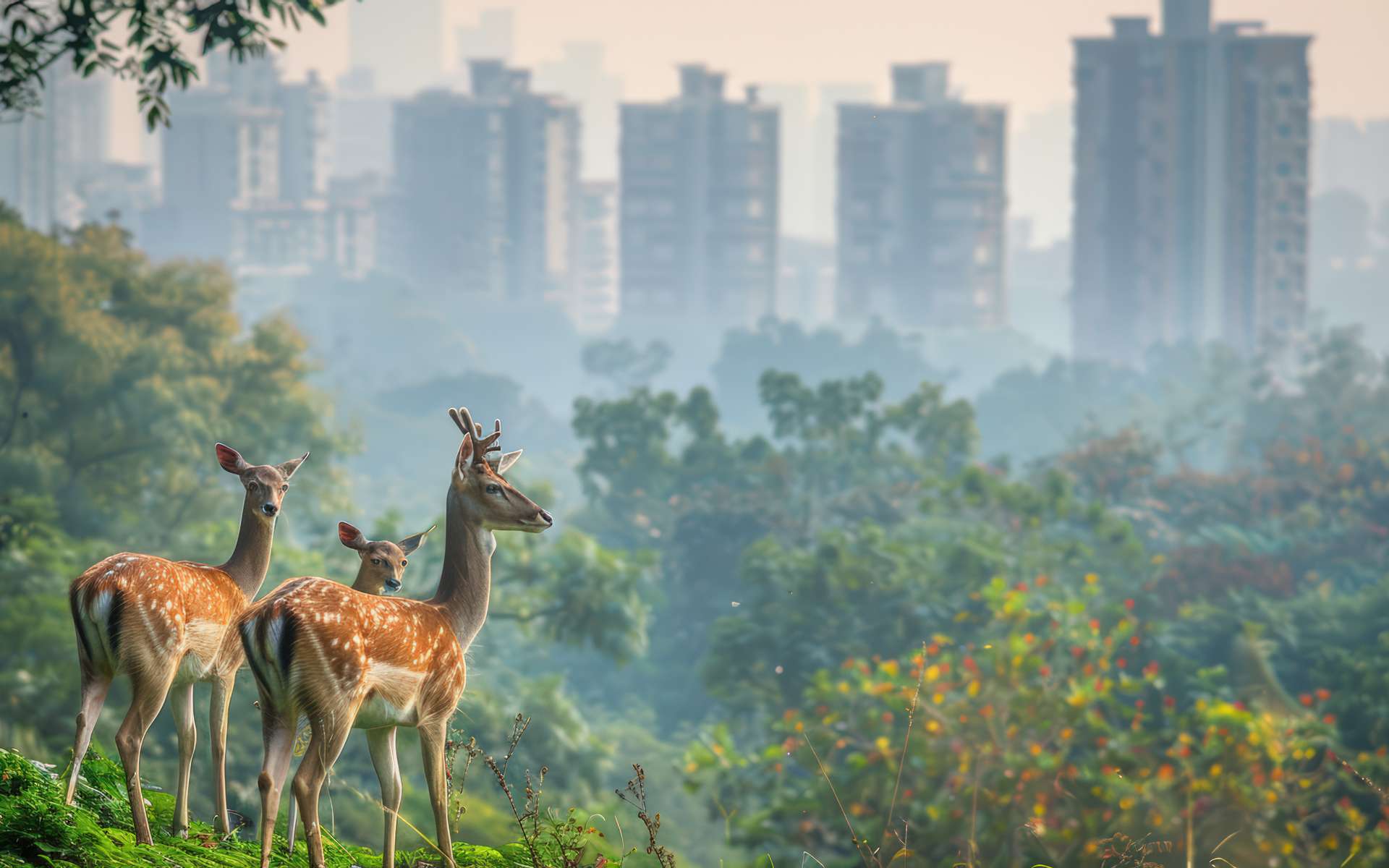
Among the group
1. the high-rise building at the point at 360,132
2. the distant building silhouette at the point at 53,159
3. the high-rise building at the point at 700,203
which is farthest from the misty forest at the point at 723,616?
the high-rise building at the point at 360,132

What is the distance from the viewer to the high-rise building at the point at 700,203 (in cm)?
5162

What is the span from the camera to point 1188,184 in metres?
44.1

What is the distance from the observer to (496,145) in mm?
55125

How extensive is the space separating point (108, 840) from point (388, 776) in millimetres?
560

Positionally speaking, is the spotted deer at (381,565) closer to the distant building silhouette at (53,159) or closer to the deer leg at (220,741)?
the deer leg at (220,741)

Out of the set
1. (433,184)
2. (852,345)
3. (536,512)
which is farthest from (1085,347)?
(536,512)

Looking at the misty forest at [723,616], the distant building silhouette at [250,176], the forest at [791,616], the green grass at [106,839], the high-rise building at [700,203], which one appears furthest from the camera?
the distant building silhouette at [250,176]

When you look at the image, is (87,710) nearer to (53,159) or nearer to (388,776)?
(388,776)

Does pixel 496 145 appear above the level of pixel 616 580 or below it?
above

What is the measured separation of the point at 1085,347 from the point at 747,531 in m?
33.3

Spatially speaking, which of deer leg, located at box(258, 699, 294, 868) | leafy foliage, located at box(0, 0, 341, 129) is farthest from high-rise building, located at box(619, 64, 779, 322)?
deer leg, located at box(258, 699, 294, 868)

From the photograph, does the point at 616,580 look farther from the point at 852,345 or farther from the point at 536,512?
the point at 852,345

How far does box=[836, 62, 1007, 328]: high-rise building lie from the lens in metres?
50.8

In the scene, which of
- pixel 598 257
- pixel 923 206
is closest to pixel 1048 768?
pixel 923 206
